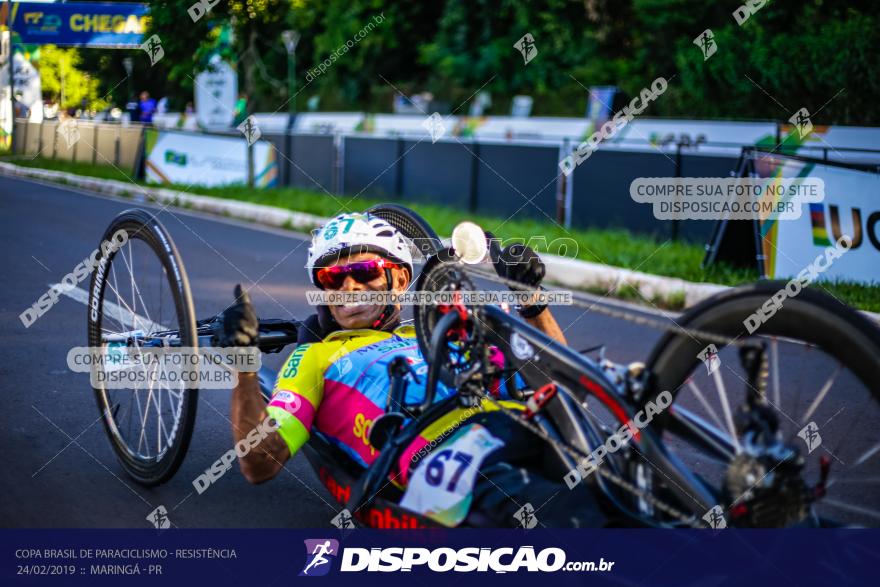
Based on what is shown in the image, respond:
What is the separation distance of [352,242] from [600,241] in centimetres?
699

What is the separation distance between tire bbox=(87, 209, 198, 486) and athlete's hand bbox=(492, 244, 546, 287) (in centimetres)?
95

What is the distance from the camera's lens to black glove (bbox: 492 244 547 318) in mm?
2721

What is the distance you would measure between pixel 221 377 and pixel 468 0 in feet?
83.3

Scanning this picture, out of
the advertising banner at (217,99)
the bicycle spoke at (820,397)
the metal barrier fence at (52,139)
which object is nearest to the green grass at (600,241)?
the metal barrier fence at (52,139)

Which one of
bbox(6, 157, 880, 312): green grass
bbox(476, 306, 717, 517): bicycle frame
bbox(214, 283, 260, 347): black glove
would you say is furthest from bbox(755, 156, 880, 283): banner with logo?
bbox(214, 283, 260, 347): black glove

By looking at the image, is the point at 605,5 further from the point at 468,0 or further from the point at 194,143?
the point at 194,143

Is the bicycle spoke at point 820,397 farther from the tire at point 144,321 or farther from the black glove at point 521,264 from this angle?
the tire at point 144,321

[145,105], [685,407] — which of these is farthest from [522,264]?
[145,105]

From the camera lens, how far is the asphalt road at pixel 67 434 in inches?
125

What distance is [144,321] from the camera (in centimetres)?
363

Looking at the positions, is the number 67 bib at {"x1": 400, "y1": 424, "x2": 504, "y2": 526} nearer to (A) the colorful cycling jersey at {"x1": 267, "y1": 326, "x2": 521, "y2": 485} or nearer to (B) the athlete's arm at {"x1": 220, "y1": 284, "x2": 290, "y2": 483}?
(A) the colorful cycling jersey at {"x1": 267, "y1": 326, "x2": 521, "y2": 485}

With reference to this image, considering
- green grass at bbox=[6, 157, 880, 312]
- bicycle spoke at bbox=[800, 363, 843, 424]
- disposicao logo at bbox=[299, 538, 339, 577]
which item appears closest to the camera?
bicycle spoke at bbox=[800, 363, 843, 424]

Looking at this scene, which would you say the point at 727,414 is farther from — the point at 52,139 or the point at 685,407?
the point at 52,139

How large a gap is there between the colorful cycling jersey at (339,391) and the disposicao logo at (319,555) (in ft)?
1.82
